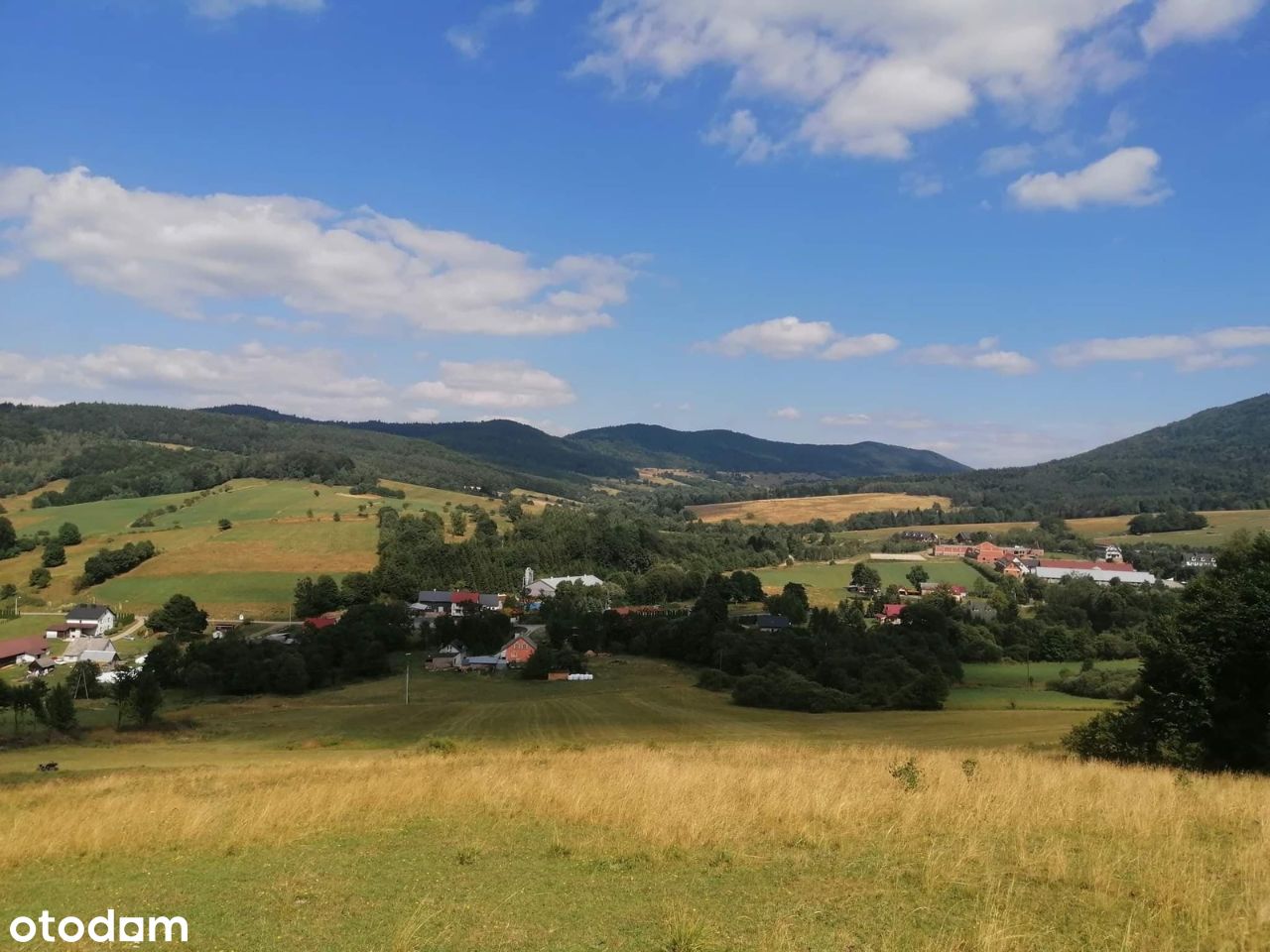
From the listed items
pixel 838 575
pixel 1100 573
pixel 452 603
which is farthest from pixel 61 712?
pixel 1100 573

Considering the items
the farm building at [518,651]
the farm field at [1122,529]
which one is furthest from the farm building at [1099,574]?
the farm building at [518,651]

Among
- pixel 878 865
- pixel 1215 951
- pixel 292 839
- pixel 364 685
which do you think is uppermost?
pixel 1215 951

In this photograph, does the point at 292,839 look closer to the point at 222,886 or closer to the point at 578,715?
the point at 222,886

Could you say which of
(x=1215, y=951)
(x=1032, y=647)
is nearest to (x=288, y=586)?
(x=1032, y=647)

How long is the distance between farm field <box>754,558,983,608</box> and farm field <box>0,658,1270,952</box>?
95.3m

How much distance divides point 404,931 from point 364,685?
2851 inches

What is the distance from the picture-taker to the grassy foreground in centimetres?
683

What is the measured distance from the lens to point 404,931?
6.88 meters

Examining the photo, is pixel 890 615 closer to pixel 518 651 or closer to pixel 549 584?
pixel 518 651

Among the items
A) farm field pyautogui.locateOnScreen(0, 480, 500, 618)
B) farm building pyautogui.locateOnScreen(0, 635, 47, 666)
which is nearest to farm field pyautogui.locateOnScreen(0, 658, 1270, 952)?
farm building pyautogui.locateOnScreen(0, 635, 47, 666)

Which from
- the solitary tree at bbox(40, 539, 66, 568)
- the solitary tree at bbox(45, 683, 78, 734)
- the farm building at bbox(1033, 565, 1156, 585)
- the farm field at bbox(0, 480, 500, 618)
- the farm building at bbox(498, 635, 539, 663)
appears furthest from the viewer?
the farm building at bbox(1033, 565, 1156, 585)

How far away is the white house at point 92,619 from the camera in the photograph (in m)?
90.9

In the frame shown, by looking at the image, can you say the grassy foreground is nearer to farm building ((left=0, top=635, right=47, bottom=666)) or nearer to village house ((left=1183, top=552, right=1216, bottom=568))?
farm building ((left=0, top=635, right=47, bottom=666))

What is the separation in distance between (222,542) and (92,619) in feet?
92.3
